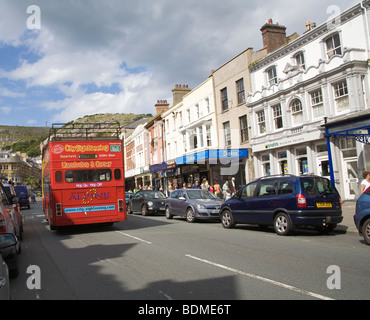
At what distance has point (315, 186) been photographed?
33.0 feet

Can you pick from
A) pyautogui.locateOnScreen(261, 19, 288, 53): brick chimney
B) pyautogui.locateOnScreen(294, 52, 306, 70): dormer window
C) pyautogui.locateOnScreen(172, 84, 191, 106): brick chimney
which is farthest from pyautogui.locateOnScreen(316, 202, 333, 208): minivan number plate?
pyautogui.locateOnScreen(172, 84, 191, 106): brick chimney

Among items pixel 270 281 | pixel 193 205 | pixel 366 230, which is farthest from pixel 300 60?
pixel 270 281

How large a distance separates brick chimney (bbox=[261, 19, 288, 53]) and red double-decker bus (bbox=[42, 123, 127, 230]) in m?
15.2

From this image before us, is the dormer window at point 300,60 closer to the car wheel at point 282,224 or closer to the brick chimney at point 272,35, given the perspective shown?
the brick chimney at point 272,35

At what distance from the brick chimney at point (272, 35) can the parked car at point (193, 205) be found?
12752mm

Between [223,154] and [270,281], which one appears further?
[223,154]

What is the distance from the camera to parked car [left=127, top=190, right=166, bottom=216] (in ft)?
62.2

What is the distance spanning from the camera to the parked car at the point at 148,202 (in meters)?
19.0

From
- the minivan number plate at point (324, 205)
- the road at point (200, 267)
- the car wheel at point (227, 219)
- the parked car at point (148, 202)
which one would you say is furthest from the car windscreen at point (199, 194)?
the minivan number plate at point (324, 205)

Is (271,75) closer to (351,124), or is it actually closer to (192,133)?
(351,124)

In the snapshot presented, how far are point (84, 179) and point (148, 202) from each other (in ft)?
24.2

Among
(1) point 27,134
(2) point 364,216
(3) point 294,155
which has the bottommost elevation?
(2) point 364,216

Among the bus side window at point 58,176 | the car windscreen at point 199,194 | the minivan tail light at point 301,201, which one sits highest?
the bus side window at point 58,176
